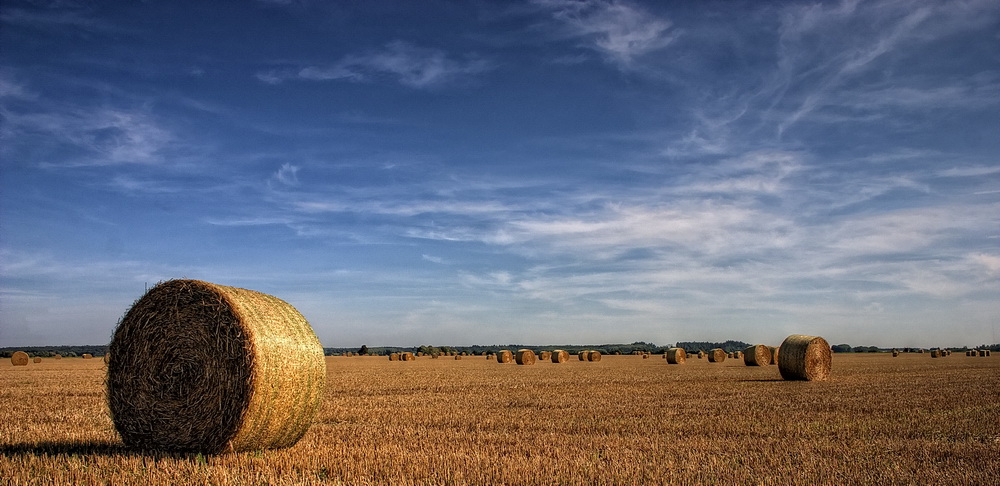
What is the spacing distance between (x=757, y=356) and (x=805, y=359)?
44.6 feet

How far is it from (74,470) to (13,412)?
8410 millimetres

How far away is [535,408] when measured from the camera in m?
14.4

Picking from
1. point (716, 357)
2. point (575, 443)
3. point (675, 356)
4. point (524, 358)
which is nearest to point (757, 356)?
point (675, 356)

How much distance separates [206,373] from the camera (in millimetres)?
9023

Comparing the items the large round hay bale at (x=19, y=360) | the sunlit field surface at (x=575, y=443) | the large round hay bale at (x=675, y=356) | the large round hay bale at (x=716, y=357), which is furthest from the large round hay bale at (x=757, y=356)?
the large round hay bale at (x=19, y=360)

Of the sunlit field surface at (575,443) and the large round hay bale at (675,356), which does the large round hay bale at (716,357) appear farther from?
the sunlit field surface at (575,443)

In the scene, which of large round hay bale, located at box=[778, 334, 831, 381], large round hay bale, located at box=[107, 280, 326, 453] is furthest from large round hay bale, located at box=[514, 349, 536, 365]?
large round hay bale, located at box=[107, 280, 326, 453]

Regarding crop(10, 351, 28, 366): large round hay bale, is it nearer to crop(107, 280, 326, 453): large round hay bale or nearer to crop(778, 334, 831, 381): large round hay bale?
crop(778, 334, 831, 381): large round hay bale

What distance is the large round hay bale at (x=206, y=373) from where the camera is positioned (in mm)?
8859

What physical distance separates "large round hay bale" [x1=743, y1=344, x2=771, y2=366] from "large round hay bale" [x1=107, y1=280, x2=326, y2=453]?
32.1 m

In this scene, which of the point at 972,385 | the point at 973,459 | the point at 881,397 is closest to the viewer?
the point at 973,459

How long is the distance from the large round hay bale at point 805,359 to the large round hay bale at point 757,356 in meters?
12.2

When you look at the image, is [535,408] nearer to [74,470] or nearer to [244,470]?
[244,470]

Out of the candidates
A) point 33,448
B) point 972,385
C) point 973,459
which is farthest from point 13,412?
point 972,385
